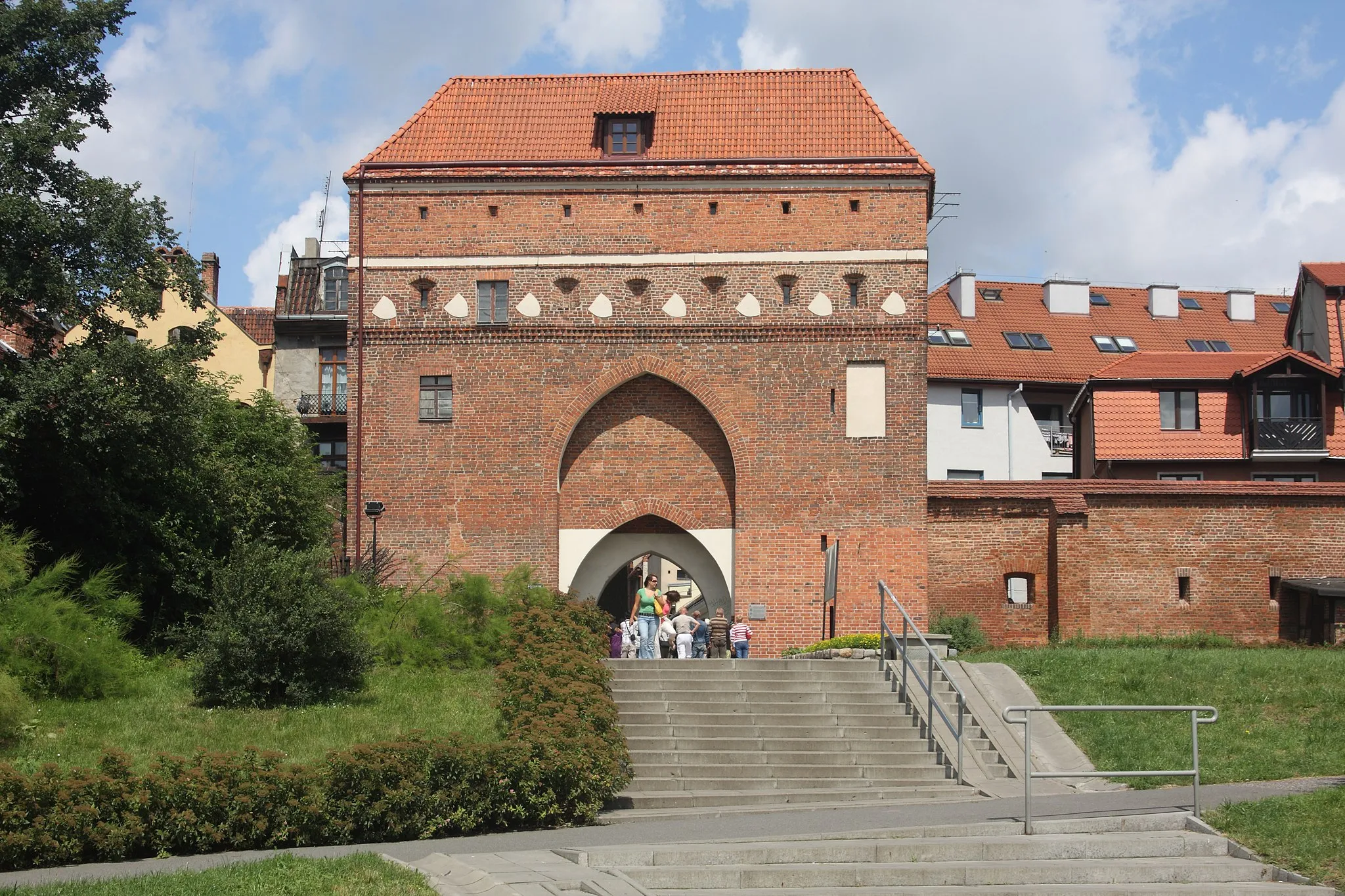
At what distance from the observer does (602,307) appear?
28062 mm

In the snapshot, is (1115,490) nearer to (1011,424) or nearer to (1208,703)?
(1208,703)

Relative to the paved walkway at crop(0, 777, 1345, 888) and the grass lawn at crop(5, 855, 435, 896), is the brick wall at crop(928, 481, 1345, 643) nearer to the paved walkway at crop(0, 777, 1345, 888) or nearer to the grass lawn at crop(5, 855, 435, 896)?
the paved walkway at crop(0, 777, 1345, 888)

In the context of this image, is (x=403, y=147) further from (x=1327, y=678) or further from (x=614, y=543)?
(x=1327, y=678)

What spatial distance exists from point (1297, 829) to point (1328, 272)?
104 feet

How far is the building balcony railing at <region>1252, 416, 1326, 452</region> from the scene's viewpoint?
3747 cm

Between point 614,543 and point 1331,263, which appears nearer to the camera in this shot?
point 614,543

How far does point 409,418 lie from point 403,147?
5.65 metres

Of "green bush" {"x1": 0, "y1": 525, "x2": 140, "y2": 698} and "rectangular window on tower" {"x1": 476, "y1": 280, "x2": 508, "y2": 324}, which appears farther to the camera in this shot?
"rectangular window on tower" {"x1": 476, "y1": 280, "x2": 508, "y2": 324}

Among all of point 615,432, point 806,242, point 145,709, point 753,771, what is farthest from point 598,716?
point 806,242

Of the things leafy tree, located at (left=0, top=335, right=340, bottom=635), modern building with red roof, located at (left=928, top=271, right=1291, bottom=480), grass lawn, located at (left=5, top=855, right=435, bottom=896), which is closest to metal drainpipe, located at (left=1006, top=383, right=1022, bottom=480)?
modern building with red roof, located at (left=928, top=271, right=1291, bottom=480)

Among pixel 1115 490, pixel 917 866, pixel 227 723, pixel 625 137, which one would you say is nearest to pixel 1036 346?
pixel 1115 490

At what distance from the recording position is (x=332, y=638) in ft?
62.3

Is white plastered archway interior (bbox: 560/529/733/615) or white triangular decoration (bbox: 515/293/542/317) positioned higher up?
white triangular decoration (bbox: 515/293/542/317)

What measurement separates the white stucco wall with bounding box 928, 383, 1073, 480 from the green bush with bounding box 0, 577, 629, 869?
31.5 m
